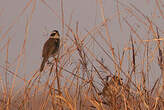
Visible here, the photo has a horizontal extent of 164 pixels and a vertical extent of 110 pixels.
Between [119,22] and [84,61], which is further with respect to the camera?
[119,22]

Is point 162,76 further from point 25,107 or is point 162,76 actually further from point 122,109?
point 25,107

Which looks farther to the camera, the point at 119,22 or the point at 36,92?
the point at 36,92

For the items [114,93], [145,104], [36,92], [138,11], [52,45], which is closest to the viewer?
[145,104]

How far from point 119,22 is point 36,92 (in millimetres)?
707

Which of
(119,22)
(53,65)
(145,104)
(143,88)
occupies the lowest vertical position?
(145,104)

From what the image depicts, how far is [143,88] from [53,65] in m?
0.62

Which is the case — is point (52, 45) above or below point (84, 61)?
above

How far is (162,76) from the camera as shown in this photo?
1316mm

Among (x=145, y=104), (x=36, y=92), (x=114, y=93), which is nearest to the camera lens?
(x=145, y=104)

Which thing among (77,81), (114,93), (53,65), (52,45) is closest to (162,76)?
(114,93)

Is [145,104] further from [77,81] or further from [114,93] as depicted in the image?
[77,81]

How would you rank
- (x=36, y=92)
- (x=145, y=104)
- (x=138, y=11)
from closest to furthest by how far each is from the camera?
(x=145, y=104), (x=138, y=11), (x=36, y=92)

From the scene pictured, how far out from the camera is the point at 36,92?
1.69m

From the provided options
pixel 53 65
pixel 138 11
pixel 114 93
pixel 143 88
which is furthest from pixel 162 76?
pixel 53 65
